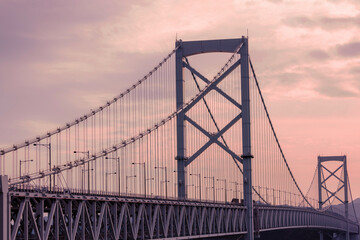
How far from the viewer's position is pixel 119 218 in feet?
251

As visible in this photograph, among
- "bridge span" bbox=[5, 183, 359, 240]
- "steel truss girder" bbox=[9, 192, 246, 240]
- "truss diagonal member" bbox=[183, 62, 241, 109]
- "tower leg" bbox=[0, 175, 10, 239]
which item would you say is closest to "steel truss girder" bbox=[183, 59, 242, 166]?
"truss diagonal member" bbox=[183, 62, 241, 109]

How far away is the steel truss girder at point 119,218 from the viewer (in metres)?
62.9

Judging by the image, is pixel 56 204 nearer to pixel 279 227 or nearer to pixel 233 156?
pixel 233 156

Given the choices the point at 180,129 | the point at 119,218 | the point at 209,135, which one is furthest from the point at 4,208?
the point at 209,135

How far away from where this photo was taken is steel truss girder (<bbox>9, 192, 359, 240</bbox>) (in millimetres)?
62875

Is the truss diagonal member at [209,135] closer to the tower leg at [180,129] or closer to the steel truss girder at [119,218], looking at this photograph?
the tower leg at [180,129]

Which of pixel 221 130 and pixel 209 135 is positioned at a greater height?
pixel 221 130

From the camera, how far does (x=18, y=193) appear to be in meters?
59.6

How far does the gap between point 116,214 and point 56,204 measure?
11031 millimetres

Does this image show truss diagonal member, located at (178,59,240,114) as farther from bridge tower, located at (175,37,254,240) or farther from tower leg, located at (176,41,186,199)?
tower leg, located at (176,41,186,199)

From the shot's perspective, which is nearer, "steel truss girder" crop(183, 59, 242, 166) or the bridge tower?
"steel truss girder" crop(183, 59, 242, 166)

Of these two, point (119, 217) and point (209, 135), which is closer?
point (119, 217)

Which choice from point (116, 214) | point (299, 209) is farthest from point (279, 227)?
point (116, 214)

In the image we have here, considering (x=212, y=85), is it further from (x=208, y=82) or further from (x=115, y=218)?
(x=115, y=218)
